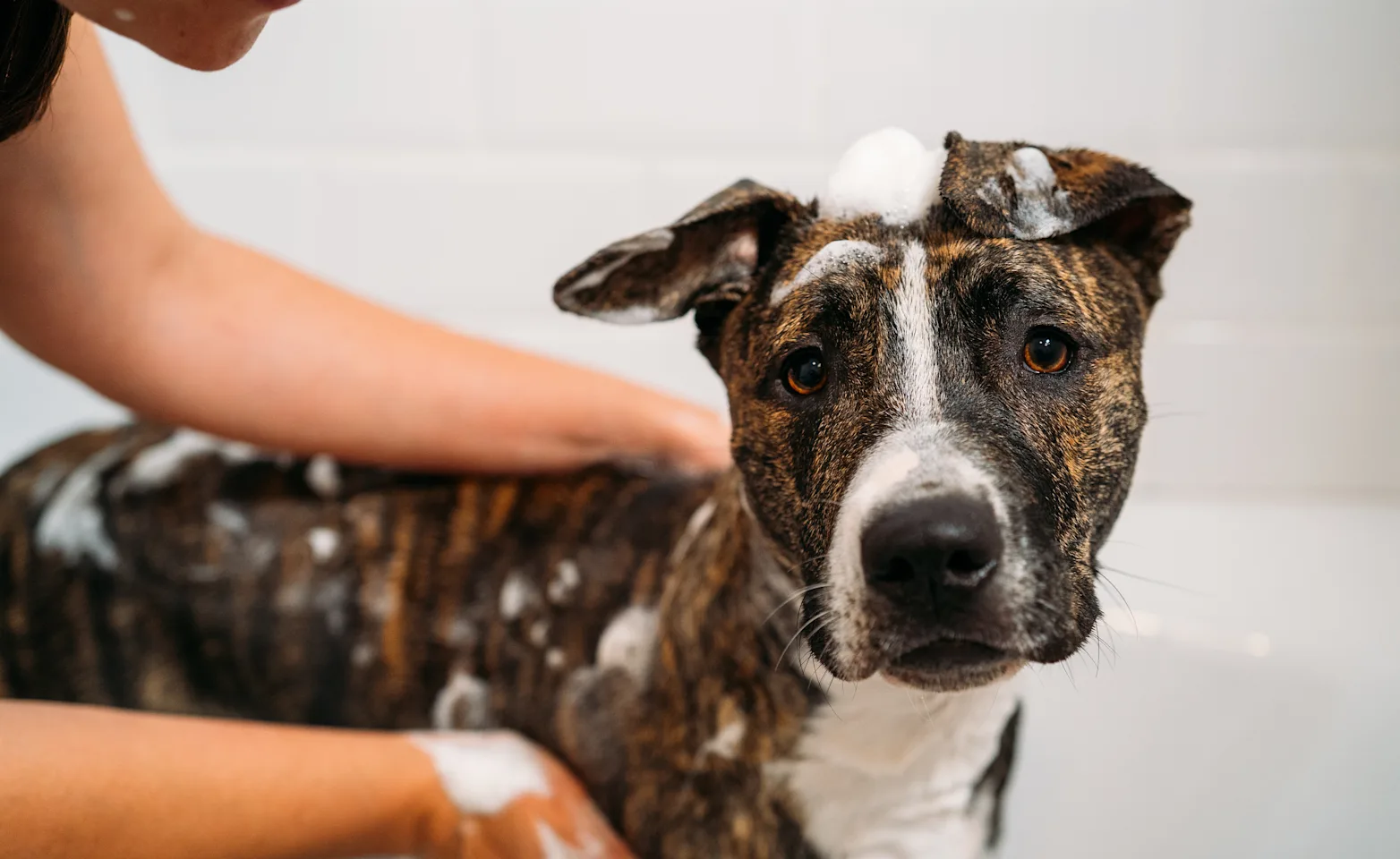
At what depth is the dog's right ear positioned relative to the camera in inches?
36.7

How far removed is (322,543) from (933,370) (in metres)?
0.78

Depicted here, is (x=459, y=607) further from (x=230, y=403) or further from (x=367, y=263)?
(x=367, y=263)

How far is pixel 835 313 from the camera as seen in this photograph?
882 millimetres

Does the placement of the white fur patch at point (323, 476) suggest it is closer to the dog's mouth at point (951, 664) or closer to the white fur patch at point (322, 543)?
the white fur patch at point (322, 543)

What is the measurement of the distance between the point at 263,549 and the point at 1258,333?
4.54 feet

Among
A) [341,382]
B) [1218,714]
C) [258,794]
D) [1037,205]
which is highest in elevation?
[1037,205]

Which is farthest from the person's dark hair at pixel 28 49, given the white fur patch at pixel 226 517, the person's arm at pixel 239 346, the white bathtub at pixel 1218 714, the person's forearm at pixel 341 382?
the white bathtub at pixel 1218 714

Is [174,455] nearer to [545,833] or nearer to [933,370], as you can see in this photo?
[545,833]

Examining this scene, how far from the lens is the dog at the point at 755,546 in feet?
2.68

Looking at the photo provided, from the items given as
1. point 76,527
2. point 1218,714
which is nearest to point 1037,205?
point 1218,714

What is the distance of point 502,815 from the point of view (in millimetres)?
1121

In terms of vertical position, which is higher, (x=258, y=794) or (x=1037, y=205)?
(x=1037, y=205)

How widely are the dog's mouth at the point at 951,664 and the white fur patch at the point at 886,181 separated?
33 centimetres

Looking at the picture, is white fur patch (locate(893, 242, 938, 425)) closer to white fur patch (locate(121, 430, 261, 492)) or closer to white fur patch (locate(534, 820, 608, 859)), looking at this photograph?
white fur patch (locate(534, 820, 608, 859))
